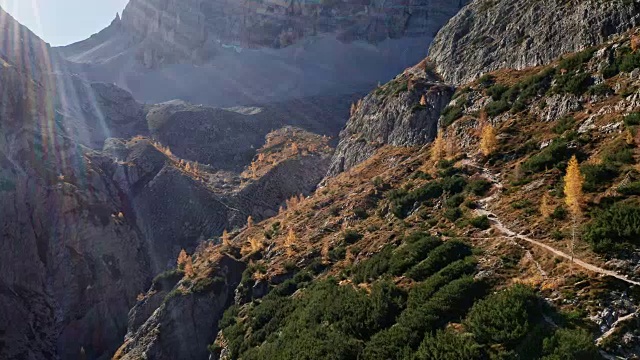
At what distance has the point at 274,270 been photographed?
56156mm

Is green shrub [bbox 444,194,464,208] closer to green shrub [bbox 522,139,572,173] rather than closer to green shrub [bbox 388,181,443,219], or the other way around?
green shrub [bbox 388,181,443,219]

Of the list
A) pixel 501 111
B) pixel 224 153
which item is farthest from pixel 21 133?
pixel 501 111

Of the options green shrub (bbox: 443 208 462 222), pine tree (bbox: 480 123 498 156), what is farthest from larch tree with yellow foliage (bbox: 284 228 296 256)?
pine tree (bbox: 480 123 498 156)

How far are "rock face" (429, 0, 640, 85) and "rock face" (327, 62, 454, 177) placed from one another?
193 inches

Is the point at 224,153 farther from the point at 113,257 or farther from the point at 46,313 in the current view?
the point at 46,313

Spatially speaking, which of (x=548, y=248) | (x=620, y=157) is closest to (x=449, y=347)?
(x=548, y=248)

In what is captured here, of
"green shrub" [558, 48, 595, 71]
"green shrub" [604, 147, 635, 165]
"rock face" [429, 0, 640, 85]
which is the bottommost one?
"green shrub" [604, 147, 635, 165]

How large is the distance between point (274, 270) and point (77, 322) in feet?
145

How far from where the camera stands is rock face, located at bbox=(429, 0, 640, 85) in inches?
2093

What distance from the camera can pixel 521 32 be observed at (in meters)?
66.2

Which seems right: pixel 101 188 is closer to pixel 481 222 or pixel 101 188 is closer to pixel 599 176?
pixel 481 222

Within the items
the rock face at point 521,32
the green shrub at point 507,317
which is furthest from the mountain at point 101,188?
the green shrub at point 507,317

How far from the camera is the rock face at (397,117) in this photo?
70625 millimetres

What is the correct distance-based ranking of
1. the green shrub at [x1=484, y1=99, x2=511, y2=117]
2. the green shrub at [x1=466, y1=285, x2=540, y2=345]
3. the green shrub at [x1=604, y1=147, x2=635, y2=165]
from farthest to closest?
the green shrub at [x1=484, y1=99, x2=511, y2=117], the green shrub at [x1=604, y1=147, x2=635, y2=165], the green shrub at [x1=466, y1=285, x2=540, y2=345]
